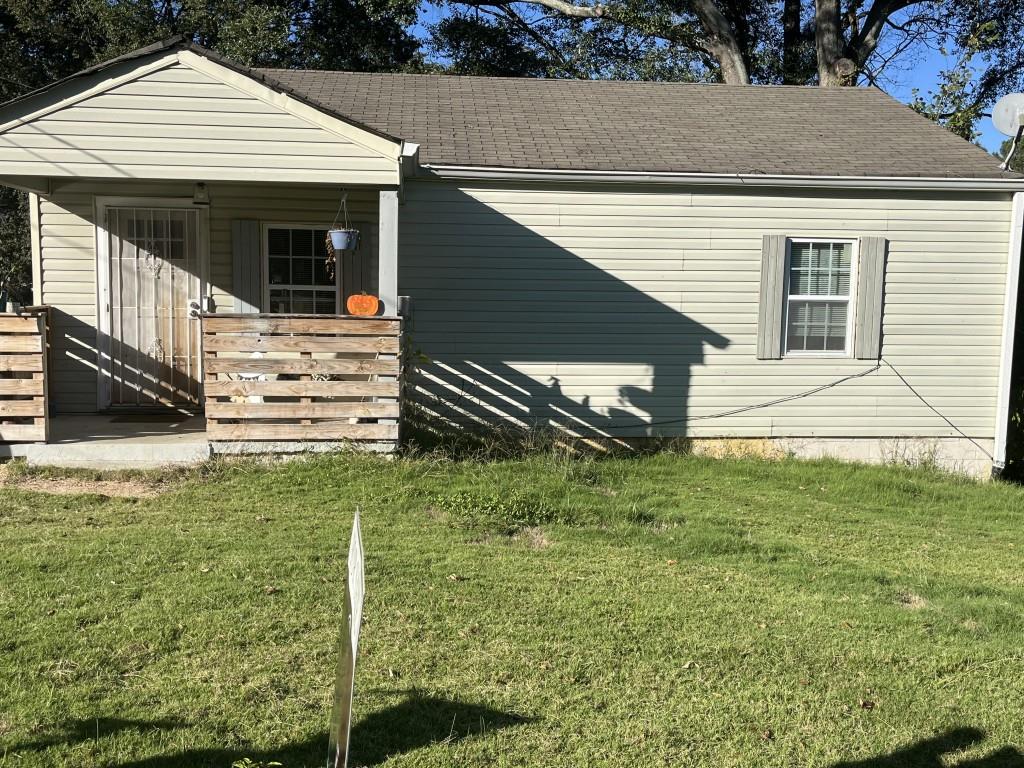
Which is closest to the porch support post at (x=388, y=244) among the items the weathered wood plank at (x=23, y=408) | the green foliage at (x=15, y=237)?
the weathered wood plank at (x=23, y=408)

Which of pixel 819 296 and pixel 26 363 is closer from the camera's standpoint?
pixel 26 363

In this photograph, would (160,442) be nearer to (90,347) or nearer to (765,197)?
(90,347)

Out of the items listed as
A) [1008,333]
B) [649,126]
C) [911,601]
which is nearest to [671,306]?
[649,126]

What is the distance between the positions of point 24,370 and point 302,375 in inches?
87.0

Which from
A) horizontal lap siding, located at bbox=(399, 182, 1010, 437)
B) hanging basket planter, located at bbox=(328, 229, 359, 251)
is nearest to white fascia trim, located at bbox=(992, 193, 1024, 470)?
horizontal lap siding, located at bbox=(399, 182, 1010, 437)

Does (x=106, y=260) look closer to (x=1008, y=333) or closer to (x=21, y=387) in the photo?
(x=21, y=387)

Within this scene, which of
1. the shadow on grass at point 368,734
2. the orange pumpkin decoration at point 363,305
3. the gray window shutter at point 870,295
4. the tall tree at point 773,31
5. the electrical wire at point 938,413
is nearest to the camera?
the shadow on grass at point 368,734

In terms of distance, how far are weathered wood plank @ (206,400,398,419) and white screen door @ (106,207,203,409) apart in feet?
7.26

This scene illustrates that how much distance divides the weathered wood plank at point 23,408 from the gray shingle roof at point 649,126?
374 centimetres

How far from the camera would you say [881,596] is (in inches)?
220

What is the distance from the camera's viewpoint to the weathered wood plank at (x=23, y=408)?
25.7 ft

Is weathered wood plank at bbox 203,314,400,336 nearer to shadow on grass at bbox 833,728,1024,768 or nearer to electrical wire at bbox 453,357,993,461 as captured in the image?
electrical wire at bbox 453,357,993,461

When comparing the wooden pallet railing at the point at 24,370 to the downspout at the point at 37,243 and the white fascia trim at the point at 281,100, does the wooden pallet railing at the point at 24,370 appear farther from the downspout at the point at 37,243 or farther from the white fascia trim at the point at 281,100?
the white fascia trim at the point at 281,100

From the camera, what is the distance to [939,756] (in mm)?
3779
